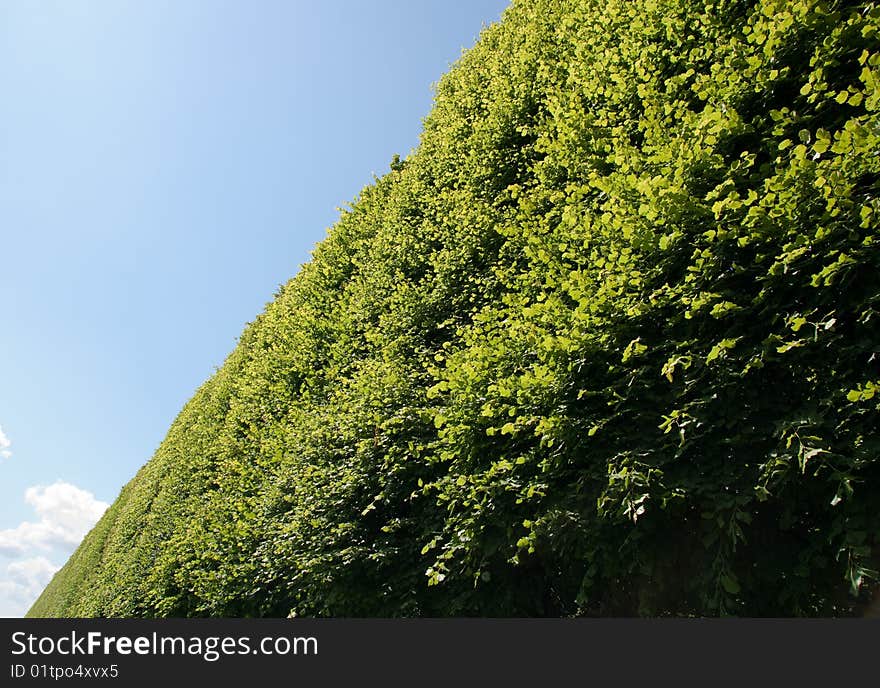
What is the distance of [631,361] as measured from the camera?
13.7 ft

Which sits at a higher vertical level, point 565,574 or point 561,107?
point 561,107

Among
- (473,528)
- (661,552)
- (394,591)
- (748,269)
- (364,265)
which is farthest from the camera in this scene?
(364,265)

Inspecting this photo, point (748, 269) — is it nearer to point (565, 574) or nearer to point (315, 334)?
point (565, 574)

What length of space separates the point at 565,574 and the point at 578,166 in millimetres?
4082

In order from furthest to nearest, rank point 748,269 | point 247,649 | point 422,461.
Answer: point 422,461, point 247,649, point 748,269

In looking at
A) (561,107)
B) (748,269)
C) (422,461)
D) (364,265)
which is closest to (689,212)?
(748,269)

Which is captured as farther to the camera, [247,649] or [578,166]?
[578,166]

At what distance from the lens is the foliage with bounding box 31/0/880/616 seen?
324 cm

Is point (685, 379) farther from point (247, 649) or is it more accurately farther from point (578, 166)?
point (247, 649)

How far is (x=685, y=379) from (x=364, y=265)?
25.6 ft

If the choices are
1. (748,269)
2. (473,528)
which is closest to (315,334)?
(473,528)

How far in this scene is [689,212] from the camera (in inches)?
157

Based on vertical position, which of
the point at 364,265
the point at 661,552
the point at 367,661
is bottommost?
the point at 367,661

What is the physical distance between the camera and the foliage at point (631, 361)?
324 cm
